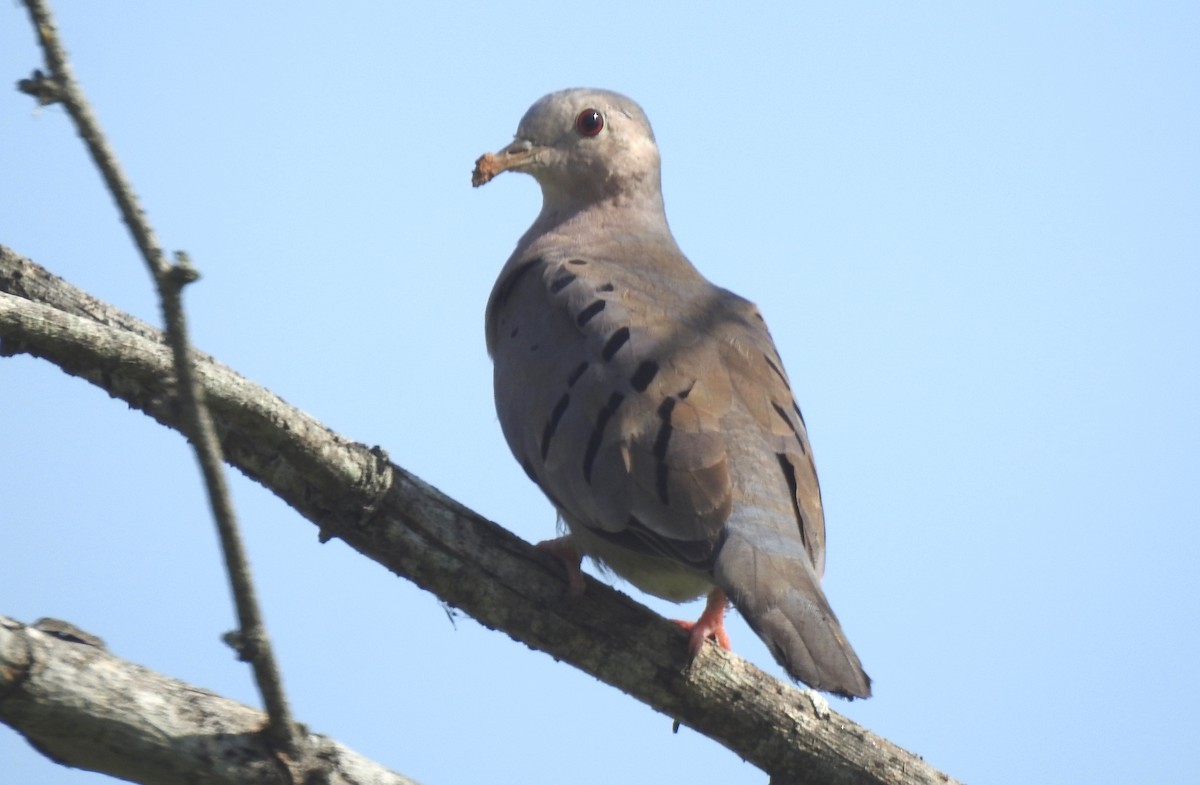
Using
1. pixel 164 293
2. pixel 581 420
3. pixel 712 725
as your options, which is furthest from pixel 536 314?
pixel 164 293

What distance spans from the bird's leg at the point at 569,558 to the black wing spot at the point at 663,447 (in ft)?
1.12

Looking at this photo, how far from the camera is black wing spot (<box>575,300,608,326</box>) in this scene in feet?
16.3

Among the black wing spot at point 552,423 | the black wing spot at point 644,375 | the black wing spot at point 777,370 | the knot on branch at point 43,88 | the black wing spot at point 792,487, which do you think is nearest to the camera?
the knot on branch at point 43,88

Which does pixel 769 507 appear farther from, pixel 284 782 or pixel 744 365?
pixel 284 782

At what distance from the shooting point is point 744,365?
495cm

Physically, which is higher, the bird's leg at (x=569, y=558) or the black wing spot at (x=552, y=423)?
the black wing spot at (x=552, y=423)

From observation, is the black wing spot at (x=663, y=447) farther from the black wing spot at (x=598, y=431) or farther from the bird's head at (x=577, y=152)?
the bird's head at (x=577, y=152)

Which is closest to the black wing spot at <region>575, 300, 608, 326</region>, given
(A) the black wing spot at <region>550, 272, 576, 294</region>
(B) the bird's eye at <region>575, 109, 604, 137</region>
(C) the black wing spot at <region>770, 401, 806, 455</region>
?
(A) the black wing spot at <region>550, 272, 576, 294</region>

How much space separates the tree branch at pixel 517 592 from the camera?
12.9 feet

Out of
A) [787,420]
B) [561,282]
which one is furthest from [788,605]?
[561,282]

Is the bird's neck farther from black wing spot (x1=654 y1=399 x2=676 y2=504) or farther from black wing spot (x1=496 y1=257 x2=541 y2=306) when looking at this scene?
black wing spot (x1=654 y1=399 x2=676 y2=504)

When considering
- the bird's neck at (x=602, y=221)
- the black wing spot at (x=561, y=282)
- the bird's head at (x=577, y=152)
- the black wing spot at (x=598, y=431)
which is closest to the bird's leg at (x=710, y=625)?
the black wing spot at (x=598, y=431)

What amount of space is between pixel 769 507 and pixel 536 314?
1.39 metres

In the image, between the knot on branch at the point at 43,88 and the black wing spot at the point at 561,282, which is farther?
the black wing spot at the point at 561,282
